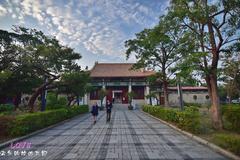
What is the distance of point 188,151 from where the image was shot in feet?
21.2

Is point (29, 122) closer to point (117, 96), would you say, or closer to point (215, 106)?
point (215, 106)

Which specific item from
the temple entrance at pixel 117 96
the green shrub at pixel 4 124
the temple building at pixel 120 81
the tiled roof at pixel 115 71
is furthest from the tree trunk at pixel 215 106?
the temple entrance at pixel 117 96

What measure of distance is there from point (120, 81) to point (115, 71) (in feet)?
6.73

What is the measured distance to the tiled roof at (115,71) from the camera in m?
34.3

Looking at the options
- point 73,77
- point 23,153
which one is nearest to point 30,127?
point 23,153

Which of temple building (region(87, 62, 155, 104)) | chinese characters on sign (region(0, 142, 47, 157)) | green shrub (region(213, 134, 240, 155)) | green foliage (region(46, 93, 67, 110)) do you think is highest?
temple building (region(87, 62, 155, 104))

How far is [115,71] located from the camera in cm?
3597

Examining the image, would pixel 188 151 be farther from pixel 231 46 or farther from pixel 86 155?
pixel 231 46

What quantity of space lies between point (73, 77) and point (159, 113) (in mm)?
7177

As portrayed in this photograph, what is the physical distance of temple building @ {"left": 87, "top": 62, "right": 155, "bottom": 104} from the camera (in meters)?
34.3

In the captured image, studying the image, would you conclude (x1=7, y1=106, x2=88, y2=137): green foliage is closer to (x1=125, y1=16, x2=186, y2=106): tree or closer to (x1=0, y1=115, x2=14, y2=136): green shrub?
(x1=0, y1=115, x2=14, y2=136): green shrub

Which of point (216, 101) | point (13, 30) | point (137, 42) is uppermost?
point (13, 30)

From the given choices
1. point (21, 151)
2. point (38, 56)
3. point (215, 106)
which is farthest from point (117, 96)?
point (21, 151)

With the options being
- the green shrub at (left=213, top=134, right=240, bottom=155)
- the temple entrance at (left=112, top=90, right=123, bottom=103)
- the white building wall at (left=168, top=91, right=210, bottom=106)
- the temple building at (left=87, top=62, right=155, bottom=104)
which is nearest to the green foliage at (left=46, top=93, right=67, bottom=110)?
the green shrub at (left=213, top=134, right=240, bottom=155)
